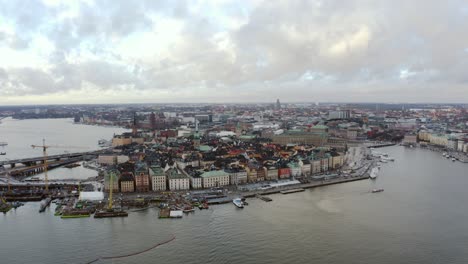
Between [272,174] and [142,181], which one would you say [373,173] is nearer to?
[272,174]

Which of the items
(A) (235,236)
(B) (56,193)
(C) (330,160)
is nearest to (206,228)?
(A) (235,236)

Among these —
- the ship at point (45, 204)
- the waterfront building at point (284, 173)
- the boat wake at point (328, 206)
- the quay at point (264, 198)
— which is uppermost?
A: the waterfront building at point (284, 173)

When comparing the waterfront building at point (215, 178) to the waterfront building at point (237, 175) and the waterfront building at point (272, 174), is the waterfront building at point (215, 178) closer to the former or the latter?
the waterfront building at point (237, 175)

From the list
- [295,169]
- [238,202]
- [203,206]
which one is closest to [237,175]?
[295,169]

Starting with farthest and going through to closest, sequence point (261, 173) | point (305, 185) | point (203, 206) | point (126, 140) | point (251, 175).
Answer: point (126, 140), point (261, 173), point (251, 175), point (305, 185), point (203, 206)

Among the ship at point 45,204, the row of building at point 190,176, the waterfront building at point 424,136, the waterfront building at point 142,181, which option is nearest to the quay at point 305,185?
the row of building at point 190,176

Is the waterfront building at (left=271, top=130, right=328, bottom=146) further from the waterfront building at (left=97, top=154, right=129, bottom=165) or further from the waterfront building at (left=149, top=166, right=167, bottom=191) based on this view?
the waterfront building at (left=149, top=166, right=167, bottom=191)

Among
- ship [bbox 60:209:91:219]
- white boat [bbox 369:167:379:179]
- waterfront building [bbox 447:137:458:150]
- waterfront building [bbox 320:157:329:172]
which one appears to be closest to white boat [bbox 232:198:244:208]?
ship [bbox 60:209:91:219]
